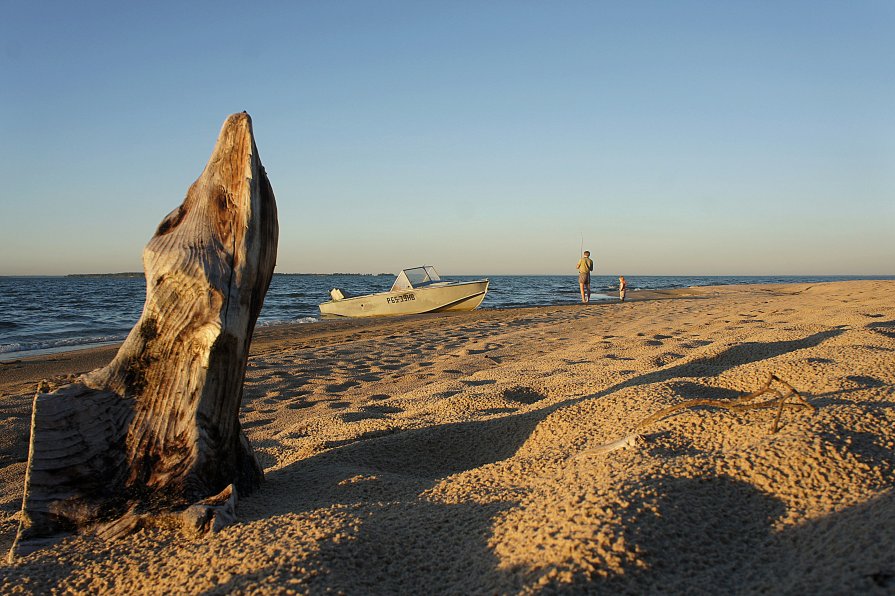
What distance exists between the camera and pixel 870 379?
321 centimetres

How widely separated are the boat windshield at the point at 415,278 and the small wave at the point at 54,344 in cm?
846

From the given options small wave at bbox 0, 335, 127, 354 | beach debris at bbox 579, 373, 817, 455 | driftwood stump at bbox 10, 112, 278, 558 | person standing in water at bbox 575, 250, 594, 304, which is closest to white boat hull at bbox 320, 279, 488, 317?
person standing in water at bbox 575, 250, 594, 304

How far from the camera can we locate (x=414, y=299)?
60.9 feet

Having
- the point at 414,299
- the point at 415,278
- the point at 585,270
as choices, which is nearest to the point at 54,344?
the point at 414,299

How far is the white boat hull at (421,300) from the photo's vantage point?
18359mm

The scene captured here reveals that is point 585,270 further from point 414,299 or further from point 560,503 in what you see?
point 560,503

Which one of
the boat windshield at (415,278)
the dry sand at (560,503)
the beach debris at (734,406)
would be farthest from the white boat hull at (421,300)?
the beach debris at (734,406)

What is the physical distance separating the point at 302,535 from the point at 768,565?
52.2 inches

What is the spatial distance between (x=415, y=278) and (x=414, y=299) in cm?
126

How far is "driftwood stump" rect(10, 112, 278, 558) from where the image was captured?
85.4 inches

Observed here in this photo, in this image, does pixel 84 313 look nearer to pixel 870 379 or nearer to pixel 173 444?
pixel 173 444

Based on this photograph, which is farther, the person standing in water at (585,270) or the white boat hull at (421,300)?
the person standing in water at (585,270)

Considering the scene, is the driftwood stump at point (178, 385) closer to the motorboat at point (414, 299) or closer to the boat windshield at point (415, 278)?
the motorboat at point (414, 299)

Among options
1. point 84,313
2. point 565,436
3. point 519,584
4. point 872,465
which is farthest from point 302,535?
point 84,313
